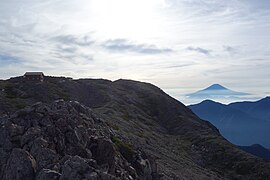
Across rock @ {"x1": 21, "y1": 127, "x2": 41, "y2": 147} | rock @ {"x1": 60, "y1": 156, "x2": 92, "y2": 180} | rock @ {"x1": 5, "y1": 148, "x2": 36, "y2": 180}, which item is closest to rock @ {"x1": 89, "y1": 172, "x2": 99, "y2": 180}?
rock @ {"x1": 60, "y1": 156, "x2": 92, "y2": 180}

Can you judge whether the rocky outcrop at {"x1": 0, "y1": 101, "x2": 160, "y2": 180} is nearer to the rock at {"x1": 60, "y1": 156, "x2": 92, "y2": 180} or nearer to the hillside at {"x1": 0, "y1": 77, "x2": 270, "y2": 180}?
the rock at {"x1": 60, "y1": 156, "x2": 92, "y2": 180}

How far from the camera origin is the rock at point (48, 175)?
1754 inches

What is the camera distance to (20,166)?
48531mm

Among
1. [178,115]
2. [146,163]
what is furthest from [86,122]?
[178,115]

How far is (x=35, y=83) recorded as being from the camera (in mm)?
177625

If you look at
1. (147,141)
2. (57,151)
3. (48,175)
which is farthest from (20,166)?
(147,141)

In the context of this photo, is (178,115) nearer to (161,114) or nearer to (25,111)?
(161,114)

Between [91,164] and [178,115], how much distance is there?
14599cm

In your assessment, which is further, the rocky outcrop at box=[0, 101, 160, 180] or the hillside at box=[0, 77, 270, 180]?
the hillside at box=[0, 77, 270, 180]

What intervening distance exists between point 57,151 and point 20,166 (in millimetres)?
6936

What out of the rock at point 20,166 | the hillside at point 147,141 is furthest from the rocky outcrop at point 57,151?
the hillside at point 147,141

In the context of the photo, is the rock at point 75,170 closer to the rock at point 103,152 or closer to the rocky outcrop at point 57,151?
the rocky outcrop at point 57,151

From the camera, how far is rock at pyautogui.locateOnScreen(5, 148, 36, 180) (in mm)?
48000

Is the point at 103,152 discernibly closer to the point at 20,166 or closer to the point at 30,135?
the point at 30,135
